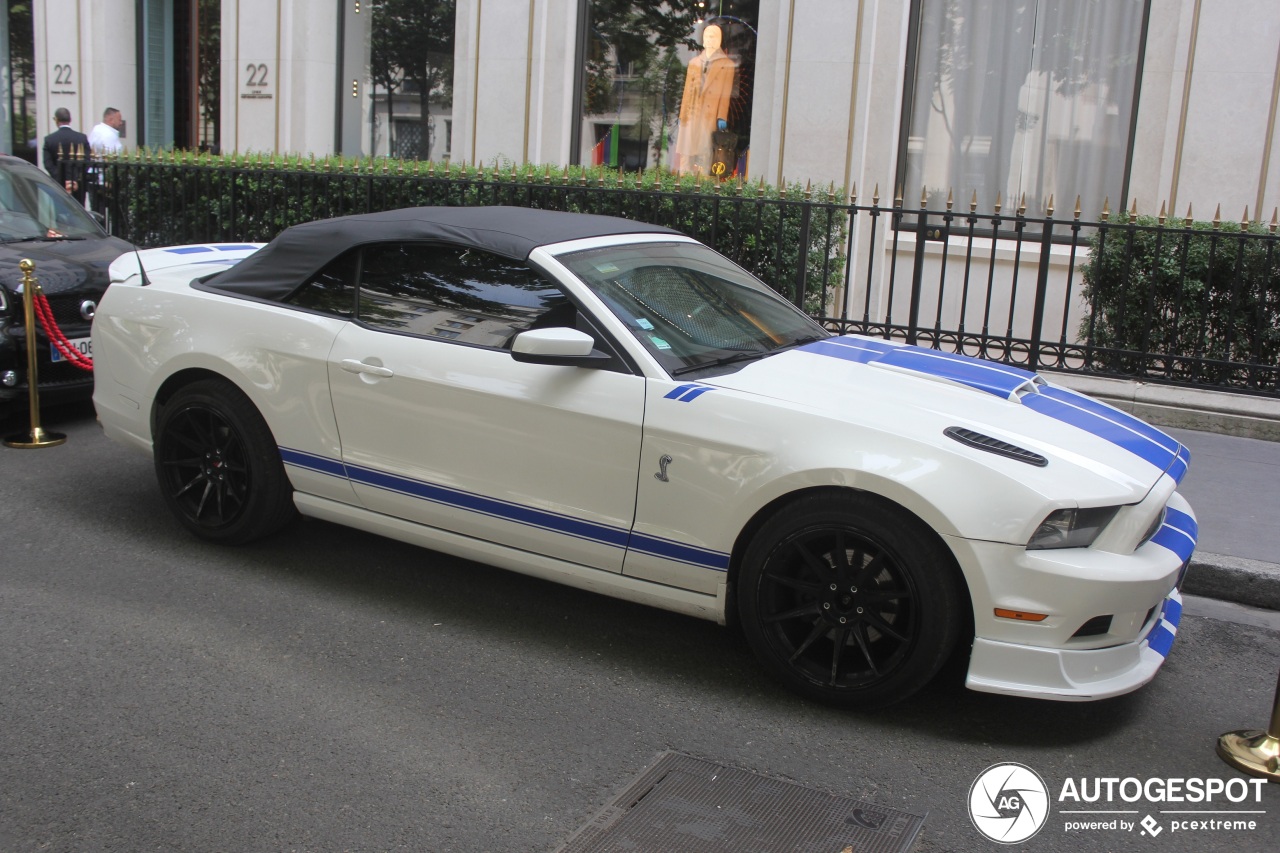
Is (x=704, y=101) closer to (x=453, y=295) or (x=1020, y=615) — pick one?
(x=453, y=295)

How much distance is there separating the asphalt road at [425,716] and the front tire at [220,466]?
0.61 feet

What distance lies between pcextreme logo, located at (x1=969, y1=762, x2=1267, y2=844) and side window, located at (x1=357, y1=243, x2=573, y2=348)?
2.27m

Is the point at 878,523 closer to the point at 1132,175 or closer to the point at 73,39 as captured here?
the point at 1132,175

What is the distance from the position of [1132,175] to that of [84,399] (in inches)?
371

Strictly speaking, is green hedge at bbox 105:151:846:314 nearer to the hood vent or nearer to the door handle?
the door handle

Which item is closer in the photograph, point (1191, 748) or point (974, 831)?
point (974, 831)

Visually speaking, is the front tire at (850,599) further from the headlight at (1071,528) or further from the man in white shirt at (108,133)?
the man in white shirt at (108,133)

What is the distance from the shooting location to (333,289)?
517 centimetres

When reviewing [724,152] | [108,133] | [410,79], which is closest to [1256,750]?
[724,152]

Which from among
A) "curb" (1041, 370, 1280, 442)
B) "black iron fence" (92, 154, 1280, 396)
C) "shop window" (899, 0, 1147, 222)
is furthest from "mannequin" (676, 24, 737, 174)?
"curb" (1041, 370, 1280, 442)

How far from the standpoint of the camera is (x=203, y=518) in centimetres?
548

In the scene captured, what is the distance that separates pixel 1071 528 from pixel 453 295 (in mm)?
2595

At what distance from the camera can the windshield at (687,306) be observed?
179 inches

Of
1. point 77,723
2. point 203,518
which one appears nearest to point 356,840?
point 77,723
